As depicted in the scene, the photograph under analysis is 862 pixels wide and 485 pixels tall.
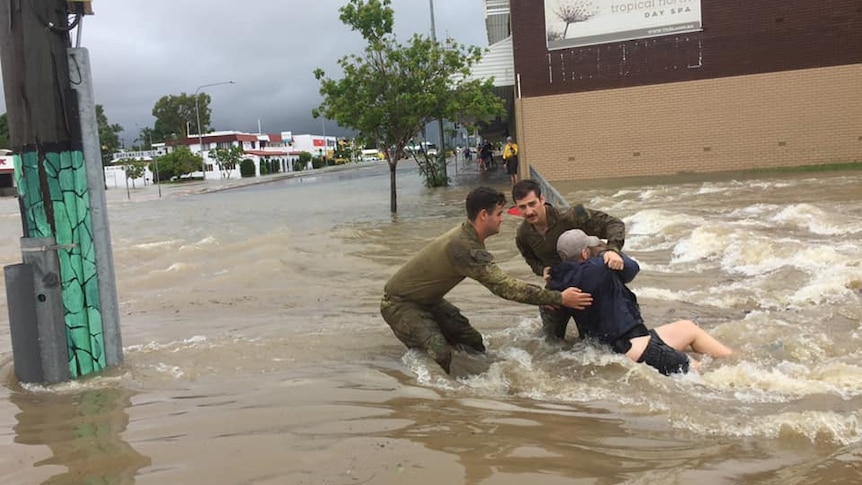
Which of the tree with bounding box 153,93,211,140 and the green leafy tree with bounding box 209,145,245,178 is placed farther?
the tree with bounding box 153,93,211,140

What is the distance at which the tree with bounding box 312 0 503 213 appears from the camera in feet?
60.5

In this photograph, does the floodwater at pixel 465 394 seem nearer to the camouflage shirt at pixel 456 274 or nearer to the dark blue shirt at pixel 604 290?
the dark blue shirt at pixel 604 290

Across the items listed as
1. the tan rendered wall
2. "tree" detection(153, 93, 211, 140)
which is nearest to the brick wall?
the tan rendered wall

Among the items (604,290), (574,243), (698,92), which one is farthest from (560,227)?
(698,92)

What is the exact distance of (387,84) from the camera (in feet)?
61.0

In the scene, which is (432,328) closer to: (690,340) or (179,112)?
(690,340)

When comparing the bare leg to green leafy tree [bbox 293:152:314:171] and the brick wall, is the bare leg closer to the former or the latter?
the brick wall

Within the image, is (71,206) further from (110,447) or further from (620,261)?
(620,261)

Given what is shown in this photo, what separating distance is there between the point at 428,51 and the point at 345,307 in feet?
39.7

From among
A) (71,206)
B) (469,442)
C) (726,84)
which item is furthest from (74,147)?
(726,84)

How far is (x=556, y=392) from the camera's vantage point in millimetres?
4652

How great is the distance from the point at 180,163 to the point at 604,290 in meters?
73.6

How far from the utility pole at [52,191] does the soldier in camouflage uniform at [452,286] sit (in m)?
2.25

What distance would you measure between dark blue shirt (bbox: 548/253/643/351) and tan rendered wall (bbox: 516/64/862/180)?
69.1 feet
